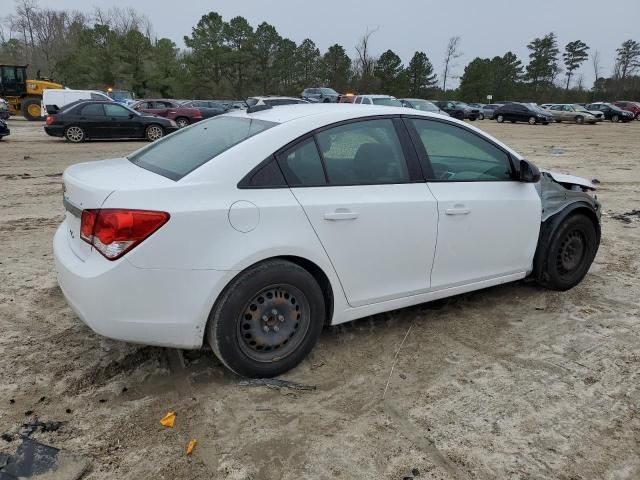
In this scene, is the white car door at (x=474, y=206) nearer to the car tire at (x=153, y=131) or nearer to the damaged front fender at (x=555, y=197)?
the damaged front fender at (x=555, y=197)

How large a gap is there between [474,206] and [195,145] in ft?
6.58

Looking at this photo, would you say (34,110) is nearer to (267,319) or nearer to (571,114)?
(267,319)

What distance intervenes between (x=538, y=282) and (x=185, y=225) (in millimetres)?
3276

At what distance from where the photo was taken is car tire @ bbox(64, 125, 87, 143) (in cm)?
Result: 1714

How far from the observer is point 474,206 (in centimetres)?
372

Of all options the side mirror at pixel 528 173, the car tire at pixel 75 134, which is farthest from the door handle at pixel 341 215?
the car tire at pixel 75 134

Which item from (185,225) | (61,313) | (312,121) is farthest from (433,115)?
(61,313)

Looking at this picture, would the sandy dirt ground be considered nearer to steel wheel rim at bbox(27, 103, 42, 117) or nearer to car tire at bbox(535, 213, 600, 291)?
car tire at bbox(535, 213, 600, 291)

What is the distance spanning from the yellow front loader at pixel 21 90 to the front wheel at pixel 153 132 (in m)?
16.5

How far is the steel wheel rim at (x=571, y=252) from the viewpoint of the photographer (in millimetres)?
4480

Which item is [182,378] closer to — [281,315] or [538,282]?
[281,315]

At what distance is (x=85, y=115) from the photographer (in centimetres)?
1714

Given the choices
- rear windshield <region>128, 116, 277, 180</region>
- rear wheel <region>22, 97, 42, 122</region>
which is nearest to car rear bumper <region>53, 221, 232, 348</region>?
rear windshield <region>128, 116, 277, 180</region>

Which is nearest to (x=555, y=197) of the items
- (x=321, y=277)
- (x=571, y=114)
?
(x=321, y=277)
